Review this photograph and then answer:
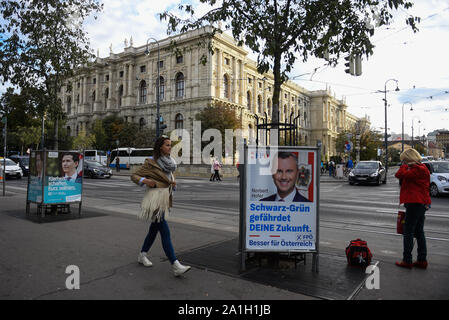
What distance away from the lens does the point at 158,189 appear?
4273 mm

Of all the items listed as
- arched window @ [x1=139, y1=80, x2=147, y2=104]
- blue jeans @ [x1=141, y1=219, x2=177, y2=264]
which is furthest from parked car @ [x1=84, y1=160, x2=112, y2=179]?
arched window @ [x1=139, y1=80, x2=147, y2=104]

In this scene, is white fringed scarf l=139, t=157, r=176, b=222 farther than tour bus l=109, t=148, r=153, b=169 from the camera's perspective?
No

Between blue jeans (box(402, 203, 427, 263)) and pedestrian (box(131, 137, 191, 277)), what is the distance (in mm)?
3184

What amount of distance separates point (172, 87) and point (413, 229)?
49781 mm

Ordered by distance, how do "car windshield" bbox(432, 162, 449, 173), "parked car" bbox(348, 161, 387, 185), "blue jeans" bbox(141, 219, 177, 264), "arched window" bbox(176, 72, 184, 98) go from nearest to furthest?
"blue jeans" bbox(141, 219, 177, 264) → "car windshield" bbox(432, 162, 449, 173) → "parked car" bbox(348, 161, 387, 185) → "arched window" bbox(176, 72, 184, 98)

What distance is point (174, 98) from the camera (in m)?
51.2

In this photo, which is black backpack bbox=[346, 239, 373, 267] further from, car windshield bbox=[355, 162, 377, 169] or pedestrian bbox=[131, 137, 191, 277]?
car windshield bbox=[355, 162, 377, 169]

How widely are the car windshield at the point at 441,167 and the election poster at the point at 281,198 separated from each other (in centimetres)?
1369

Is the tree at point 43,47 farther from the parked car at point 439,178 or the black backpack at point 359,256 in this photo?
the parked car at point 439,178

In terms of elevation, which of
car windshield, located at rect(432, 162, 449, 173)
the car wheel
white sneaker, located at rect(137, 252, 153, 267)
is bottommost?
white sneaker, located at rect(137, 252, 153, 267)

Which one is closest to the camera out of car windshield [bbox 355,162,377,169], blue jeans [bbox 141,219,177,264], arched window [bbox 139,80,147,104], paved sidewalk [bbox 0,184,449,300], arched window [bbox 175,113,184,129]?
paved sidewalk [bbox 0,184,449,300]

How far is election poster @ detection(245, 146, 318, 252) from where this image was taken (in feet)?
13.9

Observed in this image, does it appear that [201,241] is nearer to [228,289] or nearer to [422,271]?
[228,289]

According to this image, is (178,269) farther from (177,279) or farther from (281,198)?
(281,198)
